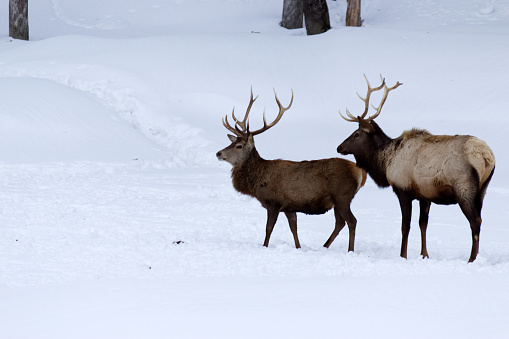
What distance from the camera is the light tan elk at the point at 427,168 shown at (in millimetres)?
8648

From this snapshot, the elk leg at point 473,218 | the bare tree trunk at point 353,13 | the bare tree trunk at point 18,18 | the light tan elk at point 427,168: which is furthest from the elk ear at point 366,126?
the bare tree trunk at point 18,18

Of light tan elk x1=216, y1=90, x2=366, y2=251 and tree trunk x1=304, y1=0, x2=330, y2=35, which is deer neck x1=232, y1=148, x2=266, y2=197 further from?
tree trunk x1=304, y1=0, x2=330, y2=35

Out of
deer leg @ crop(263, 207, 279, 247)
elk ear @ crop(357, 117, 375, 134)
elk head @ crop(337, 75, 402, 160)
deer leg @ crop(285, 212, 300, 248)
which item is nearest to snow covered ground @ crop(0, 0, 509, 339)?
deer leg @ crop(285, 212, 300, 248)

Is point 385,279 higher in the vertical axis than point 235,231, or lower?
higher

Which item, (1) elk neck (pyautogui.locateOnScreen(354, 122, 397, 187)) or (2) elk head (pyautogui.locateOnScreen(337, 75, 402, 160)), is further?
(2) elk head (pyautogui.locateOnScreen(337, 75, 402, 160))

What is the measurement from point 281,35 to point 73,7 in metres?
11.7

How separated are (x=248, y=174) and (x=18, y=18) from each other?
55.2 feet

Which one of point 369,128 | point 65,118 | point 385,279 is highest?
point 369,128

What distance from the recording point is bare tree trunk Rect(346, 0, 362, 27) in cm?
2381

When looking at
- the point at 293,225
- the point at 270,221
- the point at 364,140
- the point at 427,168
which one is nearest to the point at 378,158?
the point at 364,140

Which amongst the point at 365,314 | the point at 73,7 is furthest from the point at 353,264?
the point at 73,7

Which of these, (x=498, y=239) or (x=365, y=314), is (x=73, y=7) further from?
(x=365, y=314)

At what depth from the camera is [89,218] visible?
1091 centimetres

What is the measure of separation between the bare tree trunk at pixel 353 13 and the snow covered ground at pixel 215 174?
26.4 inches
